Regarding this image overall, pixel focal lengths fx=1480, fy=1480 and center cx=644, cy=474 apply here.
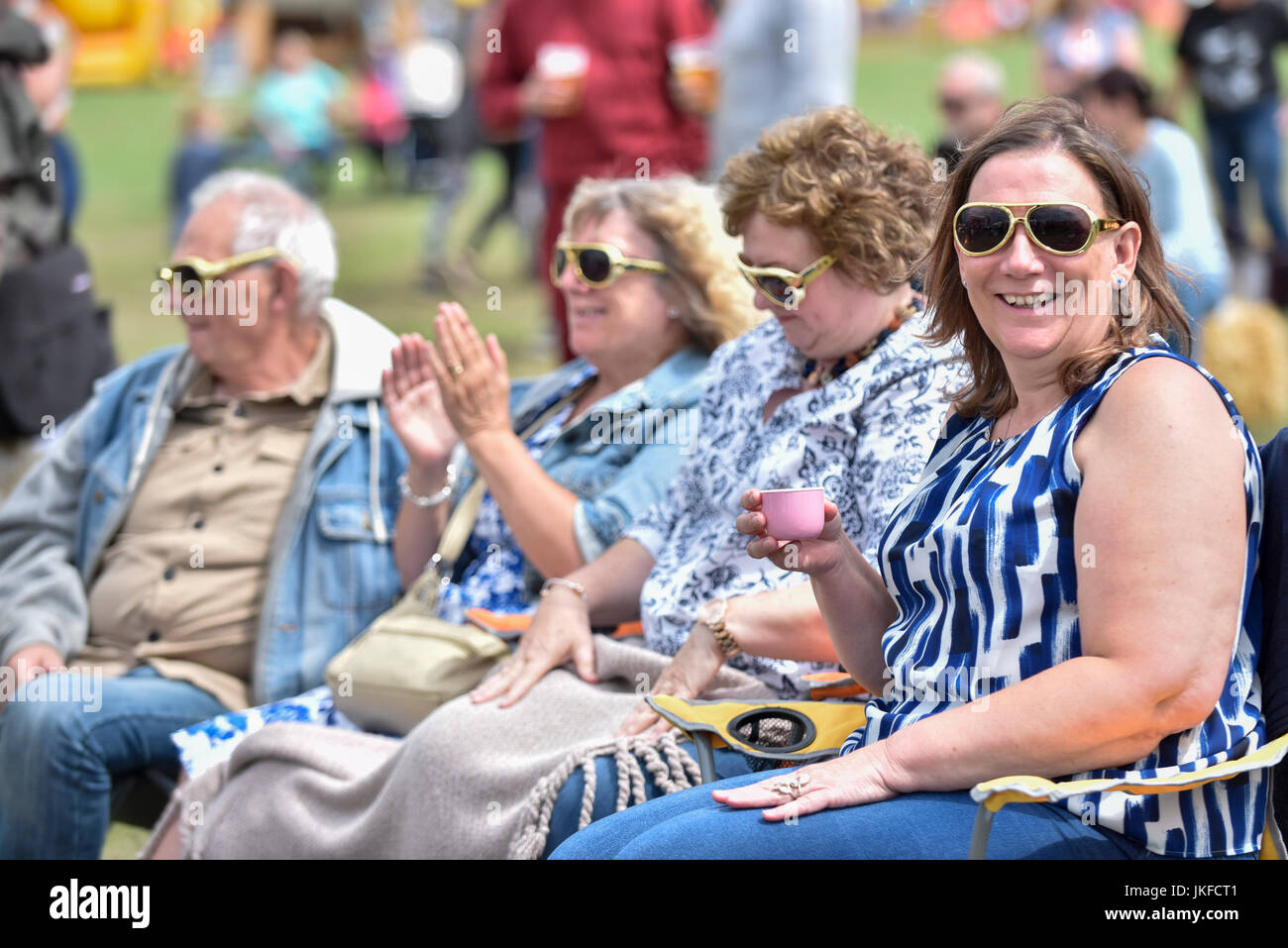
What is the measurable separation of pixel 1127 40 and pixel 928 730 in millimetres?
11245

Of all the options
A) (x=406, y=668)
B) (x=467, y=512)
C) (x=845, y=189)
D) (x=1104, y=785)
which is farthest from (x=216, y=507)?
(x=1104, y=785)

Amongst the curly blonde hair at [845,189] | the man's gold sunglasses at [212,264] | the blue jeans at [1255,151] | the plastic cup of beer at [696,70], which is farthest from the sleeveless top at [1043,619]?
the blue jeans at [1255,151]

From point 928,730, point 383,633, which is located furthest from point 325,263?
point 928,730

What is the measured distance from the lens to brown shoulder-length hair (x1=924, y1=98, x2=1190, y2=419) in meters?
2.13

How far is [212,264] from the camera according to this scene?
12.1ft

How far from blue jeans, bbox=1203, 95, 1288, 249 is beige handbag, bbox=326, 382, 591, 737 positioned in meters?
7.65

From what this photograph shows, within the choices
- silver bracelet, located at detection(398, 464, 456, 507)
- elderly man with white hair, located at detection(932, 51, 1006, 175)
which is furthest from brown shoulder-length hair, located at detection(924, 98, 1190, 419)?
elderly man with white hair, located at detection(932, 51, 1006, 175)

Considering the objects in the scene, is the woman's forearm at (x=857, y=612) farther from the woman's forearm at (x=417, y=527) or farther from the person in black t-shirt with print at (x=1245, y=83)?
the person in black t-shirt with print at (x=1245, y=83)

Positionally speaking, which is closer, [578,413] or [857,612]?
[857,612]

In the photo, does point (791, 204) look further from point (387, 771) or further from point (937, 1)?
point (937, 1)

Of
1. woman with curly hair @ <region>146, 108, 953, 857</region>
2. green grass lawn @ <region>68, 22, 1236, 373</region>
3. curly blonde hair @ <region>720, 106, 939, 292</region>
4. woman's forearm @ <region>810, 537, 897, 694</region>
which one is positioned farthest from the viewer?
green grass lawn @ <region>68, 22, 1236, 373</region>

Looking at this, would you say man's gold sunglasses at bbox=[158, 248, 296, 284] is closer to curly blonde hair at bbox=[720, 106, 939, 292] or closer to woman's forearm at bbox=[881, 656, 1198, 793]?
curly blonde hair at bbox=[720, 106, 939, 292]

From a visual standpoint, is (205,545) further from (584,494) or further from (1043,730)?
(1043,730)

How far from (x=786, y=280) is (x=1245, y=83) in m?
7.56
